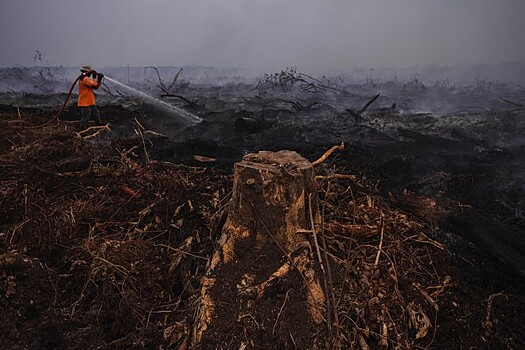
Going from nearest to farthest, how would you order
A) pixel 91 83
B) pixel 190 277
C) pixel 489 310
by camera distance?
1. pixel 489 310
2. pixel 190 277
3. pixel 91 83

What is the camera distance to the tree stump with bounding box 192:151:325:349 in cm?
192

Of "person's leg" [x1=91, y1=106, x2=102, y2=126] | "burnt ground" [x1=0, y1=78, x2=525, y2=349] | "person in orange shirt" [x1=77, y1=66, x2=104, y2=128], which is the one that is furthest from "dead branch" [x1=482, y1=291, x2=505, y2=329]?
"person's leg" [x1=91, y1=106, x2=102, y2=126]

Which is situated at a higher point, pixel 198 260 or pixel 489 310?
pixel 198 260

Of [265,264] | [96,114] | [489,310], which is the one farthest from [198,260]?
[96,114]

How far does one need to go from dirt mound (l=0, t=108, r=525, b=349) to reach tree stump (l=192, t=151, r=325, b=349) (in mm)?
14

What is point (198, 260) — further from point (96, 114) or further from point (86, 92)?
point (96, 114)

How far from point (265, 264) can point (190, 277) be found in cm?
64

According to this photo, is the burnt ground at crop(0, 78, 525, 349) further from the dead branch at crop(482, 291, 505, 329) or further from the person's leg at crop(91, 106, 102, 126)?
the person's leg at crop(91, 106, 102, 126)

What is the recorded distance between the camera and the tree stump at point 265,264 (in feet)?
6.29

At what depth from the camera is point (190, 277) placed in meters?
2.50

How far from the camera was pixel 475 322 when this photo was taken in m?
2.31

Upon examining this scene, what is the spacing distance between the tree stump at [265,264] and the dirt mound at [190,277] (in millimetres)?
14

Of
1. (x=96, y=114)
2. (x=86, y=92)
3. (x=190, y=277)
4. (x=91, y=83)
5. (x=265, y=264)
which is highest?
(x=91, y=83)

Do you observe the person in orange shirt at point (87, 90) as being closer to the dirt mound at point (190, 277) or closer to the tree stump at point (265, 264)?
the dirt mound at point (190, 277)
